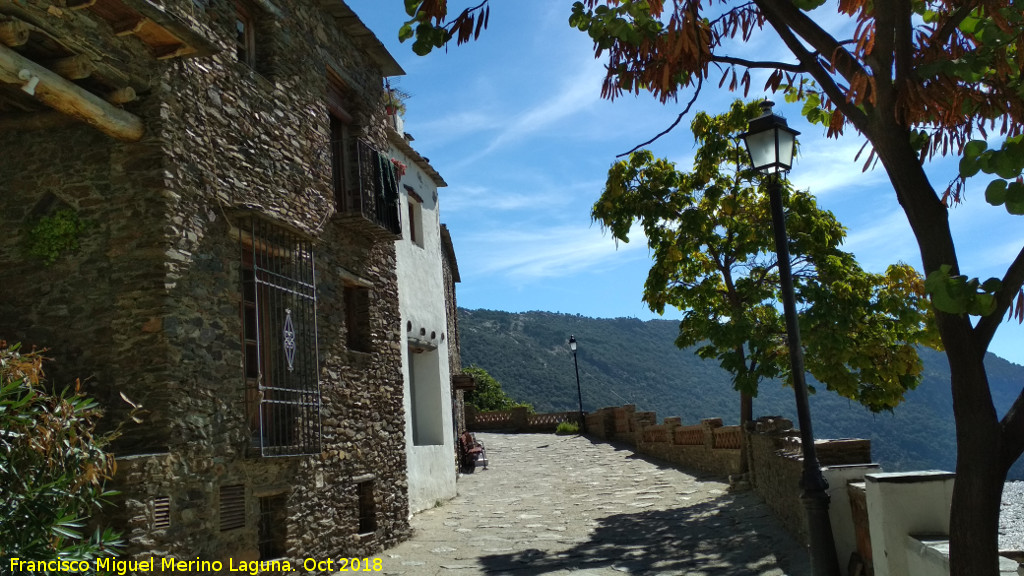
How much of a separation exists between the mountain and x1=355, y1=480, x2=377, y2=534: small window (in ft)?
195

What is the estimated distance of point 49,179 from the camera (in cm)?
806

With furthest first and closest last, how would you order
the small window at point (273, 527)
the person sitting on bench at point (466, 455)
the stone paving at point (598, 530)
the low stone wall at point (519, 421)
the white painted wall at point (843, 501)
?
the low stone wall at point (519, 421) → the person sitting on bench at point (466, 455) → the stone paving at point (598, 530) → the small window at point (273, 527) → the white painted wall at point (843, 501)

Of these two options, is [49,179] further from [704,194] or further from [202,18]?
[704,194]

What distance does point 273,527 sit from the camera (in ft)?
30.6

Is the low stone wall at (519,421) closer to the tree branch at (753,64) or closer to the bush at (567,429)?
the bush at (567,429)

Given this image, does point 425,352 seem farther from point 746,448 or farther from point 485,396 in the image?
point 485,396

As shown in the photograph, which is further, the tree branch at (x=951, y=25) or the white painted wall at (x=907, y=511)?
the white painted wall at (x=907, y=511)

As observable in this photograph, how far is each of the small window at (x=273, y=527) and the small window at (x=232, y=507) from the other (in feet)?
1.97

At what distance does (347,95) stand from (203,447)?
6.60m

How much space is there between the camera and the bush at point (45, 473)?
5883 millimetres

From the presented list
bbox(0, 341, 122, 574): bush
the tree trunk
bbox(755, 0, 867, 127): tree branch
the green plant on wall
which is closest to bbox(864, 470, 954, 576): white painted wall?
the tree trunk

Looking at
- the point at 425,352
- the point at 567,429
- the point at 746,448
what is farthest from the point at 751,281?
the point at 567,429

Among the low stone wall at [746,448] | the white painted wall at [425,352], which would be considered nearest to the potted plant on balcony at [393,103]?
the white painted wall at [425,352]

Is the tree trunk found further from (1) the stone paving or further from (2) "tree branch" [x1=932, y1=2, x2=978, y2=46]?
(1) the stone paving
